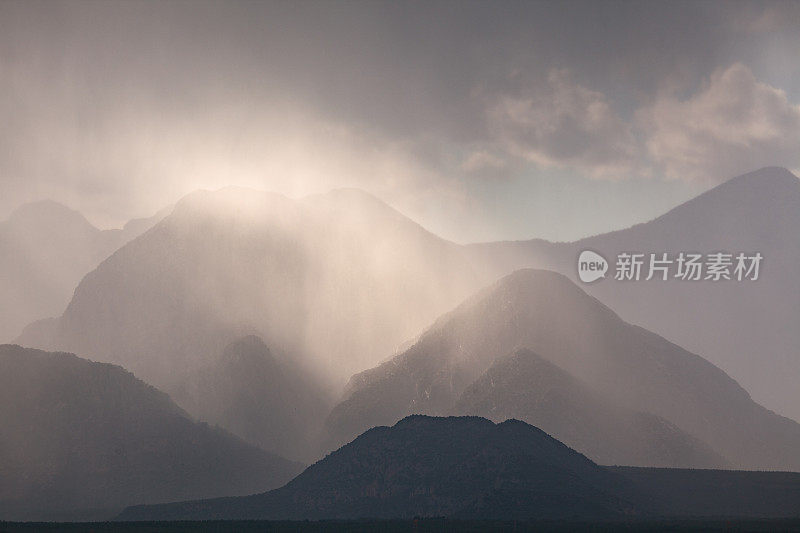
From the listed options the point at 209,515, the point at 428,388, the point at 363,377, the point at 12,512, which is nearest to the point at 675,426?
the point at 428,388

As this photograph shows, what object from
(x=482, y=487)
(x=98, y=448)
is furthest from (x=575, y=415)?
(x=98, y=448)

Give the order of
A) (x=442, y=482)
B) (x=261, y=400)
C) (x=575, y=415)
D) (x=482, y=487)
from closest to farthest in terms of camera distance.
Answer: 1. (x=482, y=487)
2. (x=442, y=482)
3. (x=575, y=415)
4. (x=261, y=400)

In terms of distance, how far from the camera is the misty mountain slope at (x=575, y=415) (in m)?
130

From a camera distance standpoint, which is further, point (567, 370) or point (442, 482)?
point (567, 370)

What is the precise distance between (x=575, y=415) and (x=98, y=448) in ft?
238

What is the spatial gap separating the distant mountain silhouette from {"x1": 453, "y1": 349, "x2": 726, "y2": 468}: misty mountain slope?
2557 centimetres

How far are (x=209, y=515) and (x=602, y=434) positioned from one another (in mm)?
64418

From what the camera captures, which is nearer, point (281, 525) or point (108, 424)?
point (281, 525)

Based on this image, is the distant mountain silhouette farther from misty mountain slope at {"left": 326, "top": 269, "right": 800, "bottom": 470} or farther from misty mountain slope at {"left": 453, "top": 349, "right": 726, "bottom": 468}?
misty mountain slope at {"left": 326, "top": 269, "right": 800, "bottom": 470}

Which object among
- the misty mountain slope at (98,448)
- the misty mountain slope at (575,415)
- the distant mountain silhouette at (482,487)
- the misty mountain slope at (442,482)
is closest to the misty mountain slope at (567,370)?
the misty mountain slope at (575,415)

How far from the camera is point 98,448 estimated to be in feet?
424

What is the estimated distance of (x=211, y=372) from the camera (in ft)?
606

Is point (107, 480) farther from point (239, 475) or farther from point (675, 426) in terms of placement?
point (675, 426)

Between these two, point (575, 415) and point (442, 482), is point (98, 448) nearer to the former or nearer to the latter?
point (442, 482)
